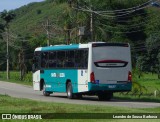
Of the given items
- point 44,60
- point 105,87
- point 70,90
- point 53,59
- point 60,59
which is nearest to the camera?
point 105,87

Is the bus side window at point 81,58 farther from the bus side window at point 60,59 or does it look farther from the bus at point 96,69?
the bus side window at point 60,59

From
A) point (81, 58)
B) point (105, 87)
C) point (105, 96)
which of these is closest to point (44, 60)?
point (81, 58)

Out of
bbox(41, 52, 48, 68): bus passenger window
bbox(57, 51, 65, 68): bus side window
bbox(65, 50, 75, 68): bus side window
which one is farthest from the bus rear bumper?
bbox(41, 52, 48, 68): bus passenger window

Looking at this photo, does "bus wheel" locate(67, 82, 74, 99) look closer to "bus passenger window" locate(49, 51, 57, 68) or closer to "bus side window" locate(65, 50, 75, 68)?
"bus side window" locate(65, 50, 75, 68)

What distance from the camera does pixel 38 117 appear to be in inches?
647

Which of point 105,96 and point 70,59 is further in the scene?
point 70,59

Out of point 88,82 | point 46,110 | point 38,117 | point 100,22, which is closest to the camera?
point 38,117

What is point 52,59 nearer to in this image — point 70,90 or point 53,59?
point 53,59

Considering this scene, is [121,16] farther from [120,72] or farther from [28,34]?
→ [120,72]

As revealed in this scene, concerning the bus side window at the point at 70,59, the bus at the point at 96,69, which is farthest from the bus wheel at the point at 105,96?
the bus side window at the point at 70,59

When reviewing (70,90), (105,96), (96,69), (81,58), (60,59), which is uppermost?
(60,59)

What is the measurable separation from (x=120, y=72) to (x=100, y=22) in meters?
57.7

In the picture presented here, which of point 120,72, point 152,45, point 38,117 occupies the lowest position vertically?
point 38,117

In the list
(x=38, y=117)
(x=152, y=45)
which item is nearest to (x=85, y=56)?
(x=38, y=117)
